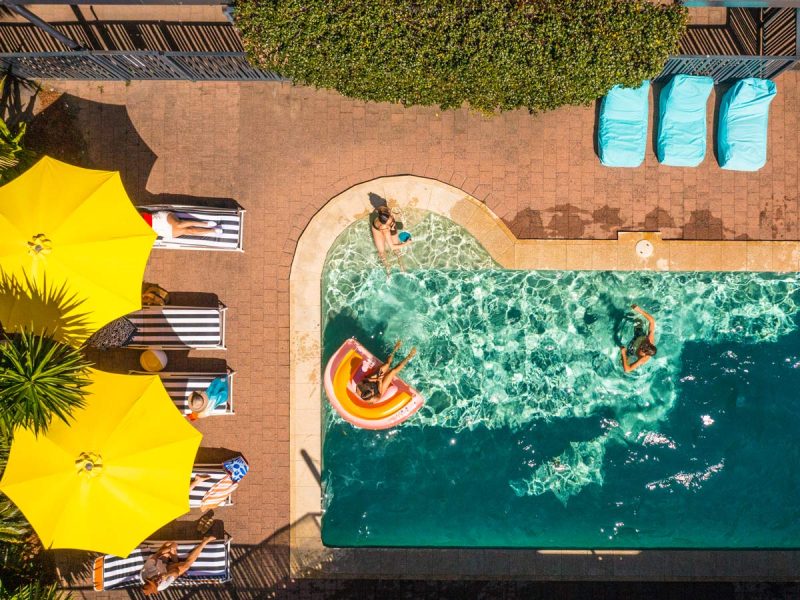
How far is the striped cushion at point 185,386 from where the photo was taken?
11078 millimetres

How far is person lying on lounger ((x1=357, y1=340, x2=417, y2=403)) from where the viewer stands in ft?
35.3

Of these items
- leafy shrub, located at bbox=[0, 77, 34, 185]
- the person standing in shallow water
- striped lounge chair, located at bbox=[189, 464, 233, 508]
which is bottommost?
striped lounge chair, located at bbox=[189, 464, 233, 508]

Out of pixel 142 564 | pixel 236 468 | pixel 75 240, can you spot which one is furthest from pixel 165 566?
pixel 75 240

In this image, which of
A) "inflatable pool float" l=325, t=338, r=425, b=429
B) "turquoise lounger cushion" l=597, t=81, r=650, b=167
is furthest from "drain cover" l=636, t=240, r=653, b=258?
"inflatable pool float" l=325, t=338, r=425, b=429

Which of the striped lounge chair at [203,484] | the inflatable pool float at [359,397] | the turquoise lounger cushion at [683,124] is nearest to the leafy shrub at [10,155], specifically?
the striped lounge chair at [203,484]

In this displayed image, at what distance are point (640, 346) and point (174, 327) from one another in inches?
380

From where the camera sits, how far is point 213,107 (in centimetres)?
1166

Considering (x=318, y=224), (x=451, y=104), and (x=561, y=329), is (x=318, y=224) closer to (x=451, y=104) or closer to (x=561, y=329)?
(x=451, y=104)

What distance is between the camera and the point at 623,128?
1120 centimetres

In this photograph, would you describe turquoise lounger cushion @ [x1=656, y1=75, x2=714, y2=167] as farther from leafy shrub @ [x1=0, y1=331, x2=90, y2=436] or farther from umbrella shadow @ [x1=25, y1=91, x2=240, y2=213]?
leafy shrub @ [x1=0, y1=331, x2=90, y2=436]

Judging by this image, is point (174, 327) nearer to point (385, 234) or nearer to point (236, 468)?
point (236, 468)

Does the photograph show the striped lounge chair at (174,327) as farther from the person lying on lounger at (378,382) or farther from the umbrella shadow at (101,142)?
the person lying on lounger at (378,382)

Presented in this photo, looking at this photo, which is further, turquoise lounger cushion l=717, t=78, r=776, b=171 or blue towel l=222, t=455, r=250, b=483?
blue towel l=222, t=455, r=250, b=483

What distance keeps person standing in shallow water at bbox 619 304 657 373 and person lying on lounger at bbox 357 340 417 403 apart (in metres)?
4.67
